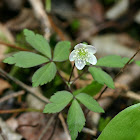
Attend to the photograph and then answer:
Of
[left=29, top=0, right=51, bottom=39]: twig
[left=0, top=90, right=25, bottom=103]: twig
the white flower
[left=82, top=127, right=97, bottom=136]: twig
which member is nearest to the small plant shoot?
the white flower

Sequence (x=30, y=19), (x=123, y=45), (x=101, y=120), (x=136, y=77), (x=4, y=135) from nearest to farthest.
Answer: (x=4, y=135), (x=101, y=120), (x=136, y=77), (x=30, y=19), (x=123, y=45)

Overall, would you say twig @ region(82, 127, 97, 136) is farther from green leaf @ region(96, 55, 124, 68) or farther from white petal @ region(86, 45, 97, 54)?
white petal @ region(86, 45, 97, 54)

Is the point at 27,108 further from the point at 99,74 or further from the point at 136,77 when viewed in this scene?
the point at 136,77

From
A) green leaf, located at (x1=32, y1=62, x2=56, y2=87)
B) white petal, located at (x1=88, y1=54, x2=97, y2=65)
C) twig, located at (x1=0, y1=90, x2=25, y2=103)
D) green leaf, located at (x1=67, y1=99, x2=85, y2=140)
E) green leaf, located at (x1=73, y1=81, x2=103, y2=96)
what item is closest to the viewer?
green leaf, located at (x1=67, y1=99, x2=85, y2=140)

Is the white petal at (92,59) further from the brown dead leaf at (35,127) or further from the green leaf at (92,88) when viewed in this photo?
the brown dead leaf at (35,127)

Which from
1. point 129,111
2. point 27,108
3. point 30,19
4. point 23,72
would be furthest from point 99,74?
point 30,19

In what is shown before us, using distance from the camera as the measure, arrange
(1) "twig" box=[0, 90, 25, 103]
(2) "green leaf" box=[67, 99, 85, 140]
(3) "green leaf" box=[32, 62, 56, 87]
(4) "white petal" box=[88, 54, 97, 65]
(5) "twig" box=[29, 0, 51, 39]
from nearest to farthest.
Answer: (2) "green leaf" box=[67, 99, 85, 140]
(3) "green leaf" box=[32, 62, 56, 87]
(4) "white petal" box=[88, 54, 97, 65]
(1) "twig" box=[0, 90, 25, 103]
(5) "twig" box=[29, 0, 51, 39]

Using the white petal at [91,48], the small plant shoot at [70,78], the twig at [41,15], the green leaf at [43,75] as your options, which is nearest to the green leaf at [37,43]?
the small plant shoot at [70,78]
